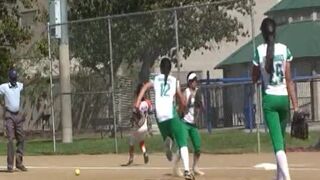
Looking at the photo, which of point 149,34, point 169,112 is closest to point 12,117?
point 169,112

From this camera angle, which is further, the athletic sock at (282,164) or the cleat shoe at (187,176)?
the cleat shoe at (187,176)

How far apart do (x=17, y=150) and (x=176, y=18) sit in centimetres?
626

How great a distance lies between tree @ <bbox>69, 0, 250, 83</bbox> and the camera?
2136cm

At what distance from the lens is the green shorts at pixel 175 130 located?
1302 centimetres

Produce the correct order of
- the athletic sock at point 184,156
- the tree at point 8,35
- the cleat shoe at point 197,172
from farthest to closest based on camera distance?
1. the tree at point 8,35
2. the cleat shoe at point 197,172
3. the athletic sock at point 184,156

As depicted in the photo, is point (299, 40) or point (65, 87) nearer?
point (65, 87)

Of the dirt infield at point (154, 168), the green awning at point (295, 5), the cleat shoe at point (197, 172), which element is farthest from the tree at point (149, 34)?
the green awning at point (295, 5)

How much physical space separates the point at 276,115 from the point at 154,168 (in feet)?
20.8

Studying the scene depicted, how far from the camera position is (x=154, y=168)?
16.3 meters

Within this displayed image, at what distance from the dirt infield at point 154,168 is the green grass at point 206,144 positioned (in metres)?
1.05

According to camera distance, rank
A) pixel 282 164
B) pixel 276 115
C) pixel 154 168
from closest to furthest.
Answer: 1. pixel 282 164
2. pixel 276 115
3. pixel 154 168

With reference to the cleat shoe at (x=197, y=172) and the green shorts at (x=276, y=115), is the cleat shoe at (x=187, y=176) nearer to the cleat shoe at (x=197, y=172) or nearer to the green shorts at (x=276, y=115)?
the cleat shoe at (x=197, y=172)

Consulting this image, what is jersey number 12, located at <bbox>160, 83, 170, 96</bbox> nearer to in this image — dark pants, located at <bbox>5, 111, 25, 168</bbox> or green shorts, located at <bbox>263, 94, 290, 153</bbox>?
green shorts, located at <bbox>263, 94, 290, 153</bbox>

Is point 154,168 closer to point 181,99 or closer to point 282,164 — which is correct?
point 181,99
